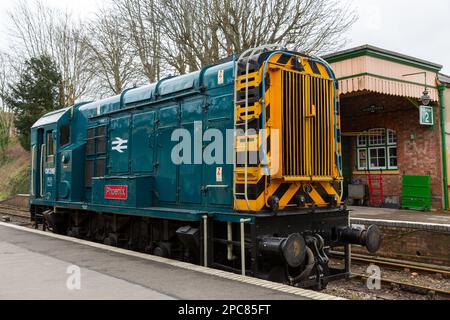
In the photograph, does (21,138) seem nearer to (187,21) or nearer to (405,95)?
(187,21)

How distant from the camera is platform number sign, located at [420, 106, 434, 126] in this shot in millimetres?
15305

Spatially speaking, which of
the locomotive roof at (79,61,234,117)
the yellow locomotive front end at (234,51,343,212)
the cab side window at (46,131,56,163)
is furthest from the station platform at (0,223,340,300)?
the cab side window at (46,131,56,163)

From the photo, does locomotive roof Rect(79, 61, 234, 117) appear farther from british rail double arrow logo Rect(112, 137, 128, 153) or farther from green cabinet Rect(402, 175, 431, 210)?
green cabinet Rect(402, 175, 431, 210)

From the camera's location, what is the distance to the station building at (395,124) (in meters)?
14.0

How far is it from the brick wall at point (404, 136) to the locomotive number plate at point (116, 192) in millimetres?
11029

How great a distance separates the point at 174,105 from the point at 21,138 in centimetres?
3087

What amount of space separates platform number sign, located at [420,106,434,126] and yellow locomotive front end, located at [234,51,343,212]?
945 centimetres

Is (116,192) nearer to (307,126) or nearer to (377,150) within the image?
(307,126)

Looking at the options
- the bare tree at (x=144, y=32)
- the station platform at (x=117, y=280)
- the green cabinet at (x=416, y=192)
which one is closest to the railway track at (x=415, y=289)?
the station platform at (x=117, y=280)

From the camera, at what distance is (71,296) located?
16.1ft

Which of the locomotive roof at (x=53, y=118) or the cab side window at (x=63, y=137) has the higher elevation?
the locomotive roof at (x=53, y=118)

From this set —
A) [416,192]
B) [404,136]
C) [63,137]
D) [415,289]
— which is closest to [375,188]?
[416,192]

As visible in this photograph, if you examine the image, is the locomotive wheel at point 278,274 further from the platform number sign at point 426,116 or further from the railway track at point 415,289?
the platform number sign at point 426,116

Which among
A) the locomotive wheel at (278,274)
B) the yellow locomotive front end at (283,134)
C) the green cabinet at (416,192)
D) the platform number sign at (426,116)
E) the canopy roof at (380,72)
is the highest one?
the canopy roof at (380,72)
